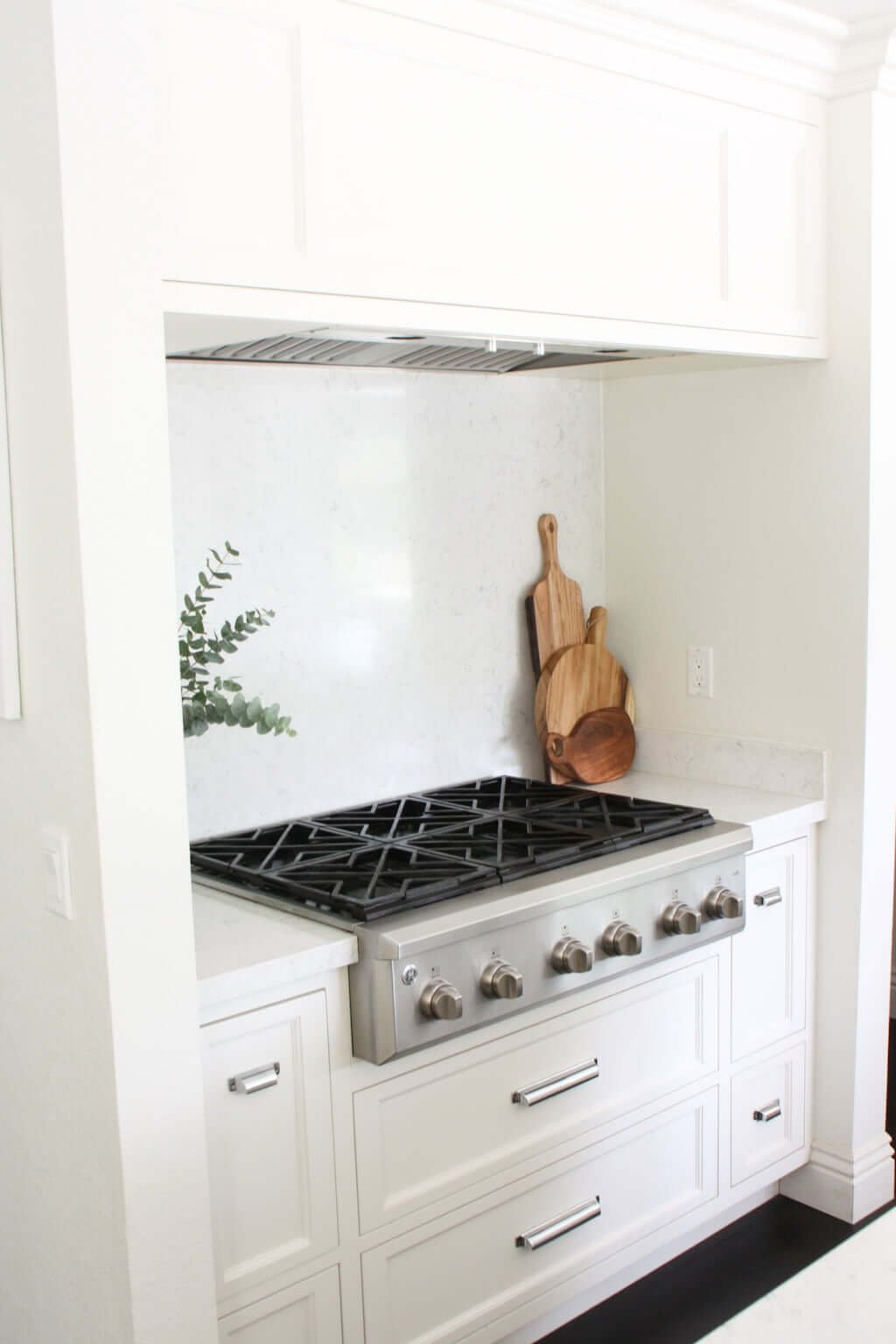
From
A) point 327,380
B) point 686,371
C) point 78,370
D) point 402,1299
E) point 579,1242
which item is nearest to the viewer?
point 78,370

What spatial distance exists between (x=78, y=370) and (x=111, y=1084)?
0.86m

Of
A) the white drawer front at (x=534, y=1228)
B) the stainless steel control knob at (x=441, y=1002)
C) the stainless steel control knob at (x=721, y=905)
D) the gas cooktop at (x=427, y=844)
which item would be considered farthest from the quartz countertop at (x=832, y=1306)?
the stainless steel control knob at (x=721, y=905)

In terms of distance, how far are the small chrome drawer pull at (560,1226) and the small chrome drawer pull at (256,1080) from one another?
0.63 m

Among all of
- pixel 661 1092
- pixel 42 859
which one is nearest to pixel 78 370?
pixel 42 859

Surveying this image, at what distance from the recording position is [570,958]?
2066 mm

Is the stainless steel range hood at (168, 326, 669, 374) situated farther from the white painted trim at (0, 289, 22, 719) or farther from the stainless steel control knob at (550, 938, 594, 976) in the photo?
the stainless steel control knob at (550, 938, 594, 976)

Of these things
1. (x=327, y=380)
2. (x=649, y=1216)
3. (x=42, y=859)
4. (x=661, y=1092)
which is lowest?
(x=649, y=1216)

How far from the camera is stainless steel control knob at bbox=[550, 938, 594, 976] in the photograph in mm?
2068

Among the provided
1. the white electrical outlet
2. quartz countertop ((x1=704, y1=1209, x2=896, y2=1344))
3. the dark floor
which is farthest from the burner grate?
quartz countertop ((x1=704, y1=1209, x2=896, y2=1344))

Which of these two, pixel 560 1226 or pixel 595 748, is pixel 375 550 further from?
pixel 560 1226

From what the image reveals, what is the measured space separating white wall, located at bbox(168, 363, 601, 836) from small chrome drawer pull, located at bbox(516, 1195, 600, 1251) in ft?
2.88

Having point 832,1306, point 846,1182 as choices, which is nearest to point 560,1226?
point 846,1182

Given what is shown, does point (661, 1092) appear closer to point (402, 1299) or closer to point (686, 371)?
point (402, 1299)

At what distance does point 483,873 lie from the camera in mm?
2092
